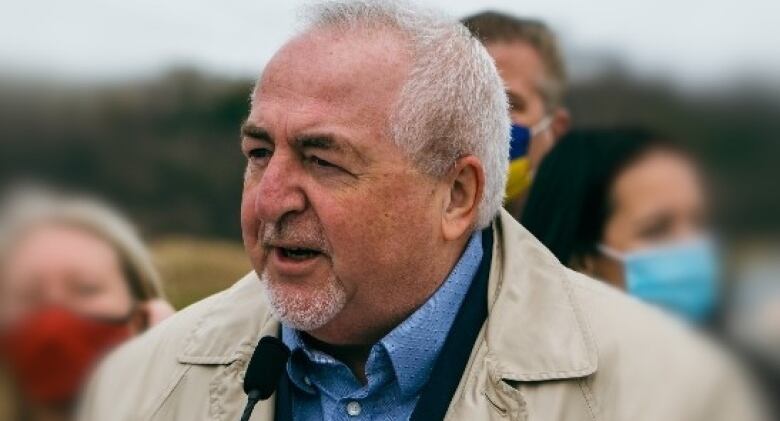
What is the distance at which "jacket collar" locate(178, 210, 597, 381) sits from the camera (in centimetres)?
240

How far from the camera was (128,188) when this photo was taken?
26.0 feet

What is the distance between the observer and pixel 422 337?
8.27 ft

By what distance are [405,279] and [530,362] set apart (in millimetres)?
291

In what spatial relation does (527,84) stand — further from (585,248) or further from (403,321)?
(403,321)

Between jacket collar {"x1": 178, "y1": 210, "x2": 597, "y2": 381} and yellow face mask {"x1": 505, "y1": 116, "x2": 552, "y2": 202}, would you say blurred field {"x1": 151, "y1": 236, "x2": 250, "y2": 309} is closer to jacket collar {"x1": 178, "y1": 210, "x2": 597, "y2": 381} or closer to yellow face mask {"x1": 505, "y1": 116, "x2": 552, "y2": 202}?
yellow face mask {"x1": 505, "y1": 116, "x2": 552, "y2": 202}

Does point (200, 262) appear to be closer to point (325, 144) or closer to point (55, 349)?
point (55, 349)

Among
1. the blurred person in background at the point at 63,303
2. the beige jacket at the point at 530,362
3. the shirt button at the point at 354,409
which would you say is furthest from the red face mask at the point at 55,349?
the shirt button at the point at 354,409

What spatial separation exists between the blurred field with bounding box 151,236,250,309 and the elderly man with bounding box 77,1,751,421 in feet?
12.5

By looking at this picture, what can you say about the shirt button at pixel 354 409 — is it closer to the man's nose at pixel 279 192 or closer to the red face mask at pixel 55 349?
the man's nose at pixel 279 192

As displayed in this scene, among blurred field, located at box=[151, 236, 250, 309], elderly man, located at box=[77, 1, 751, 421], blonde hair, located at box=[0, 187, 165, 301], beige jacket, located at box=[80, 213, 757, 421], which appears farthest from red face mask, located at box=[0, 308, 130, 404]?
blurred field, located at box=[151, 236, 250, 309]

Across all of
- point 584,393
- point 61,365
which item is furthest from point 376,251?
point 61,365

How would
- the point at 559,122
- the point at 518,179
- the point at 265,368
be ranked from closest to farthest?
1. the point at 265,368
2. the point at 518,179
3. the point at 559,122

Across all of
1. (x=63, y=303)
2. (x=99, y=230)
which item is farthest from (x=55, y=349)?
(x=99, y=230)

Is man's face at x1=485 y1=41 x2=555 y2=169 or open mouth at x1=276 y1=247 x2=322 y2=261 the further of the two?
man's face at x1=485 y1=41 x2=555 y2=169
